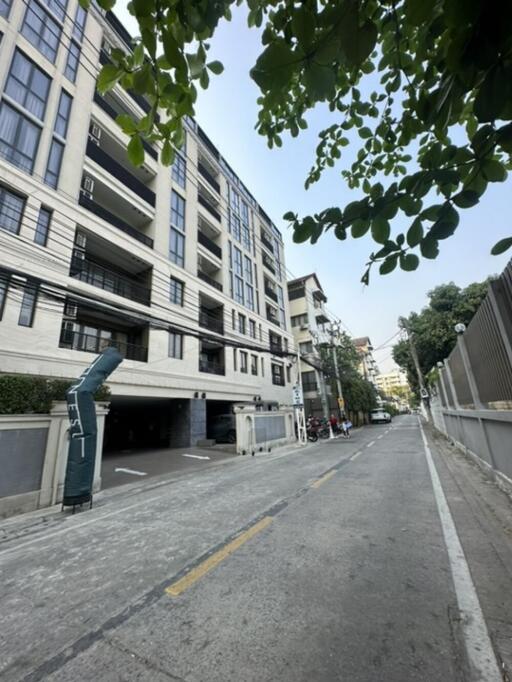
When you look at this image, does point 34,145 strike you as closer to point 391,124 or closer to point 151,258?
point 151,258

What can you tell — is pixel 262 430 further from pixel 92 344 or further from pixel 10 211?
pixel 10 211

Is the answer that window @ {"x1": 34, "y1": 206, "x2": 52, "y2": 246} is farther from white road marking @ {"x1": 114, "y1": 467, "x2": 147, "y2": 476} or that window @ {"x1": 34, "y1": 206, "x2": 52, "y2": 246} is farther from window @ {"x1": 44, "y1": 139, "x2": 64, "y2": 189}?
white road marking @ {"x1": 114, "y1": 467, "x2": 147, "y2": 476}

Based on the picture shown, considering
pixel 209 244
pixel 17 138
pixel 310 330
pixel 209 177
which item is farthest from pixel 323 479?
pixel 310 330

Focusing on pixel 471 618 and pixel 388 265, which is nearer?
pixel 388 265

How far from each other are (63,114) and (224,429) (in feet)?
57.8

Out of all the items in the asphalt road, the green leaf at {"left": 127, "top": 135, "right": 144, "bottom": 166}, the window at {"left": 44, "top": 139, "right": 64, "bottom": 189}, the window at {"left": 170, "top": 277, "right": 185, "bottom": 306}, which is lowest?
the asphalt road

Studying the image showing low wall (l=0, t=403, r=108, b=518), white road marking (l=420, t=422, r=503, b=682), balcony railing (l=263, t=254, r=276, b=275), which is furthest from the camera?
balcony railing (l=263, t=254, r=276, b=275)

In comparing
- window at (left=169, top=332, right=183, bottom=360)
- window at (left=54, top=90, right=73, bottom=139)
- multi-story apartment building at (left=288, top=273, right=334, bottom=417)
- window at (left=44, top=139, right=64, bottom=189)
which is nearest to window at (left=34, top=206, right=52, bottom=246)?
window at (left=44, top=139, right=64, bottom=189)

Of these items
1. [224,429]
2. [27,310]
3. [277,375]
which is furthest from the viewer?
[277,375]

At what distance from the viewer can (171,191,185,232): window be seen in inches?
714

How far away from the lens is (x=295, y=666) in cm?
178

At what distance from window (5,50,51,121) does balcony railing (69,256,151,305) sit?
6019 millimetres

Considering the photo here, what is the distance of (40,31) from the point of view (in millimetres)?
12562

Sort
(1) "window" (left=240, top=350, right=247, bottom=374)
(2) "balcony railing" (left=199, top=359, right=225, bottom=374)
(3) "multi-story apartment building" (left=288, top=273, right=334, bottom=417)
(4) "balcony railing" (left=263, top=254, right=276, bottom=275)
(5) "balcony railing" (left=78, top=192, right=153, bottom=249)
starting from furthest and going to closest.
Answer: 1. (3) "multi-story apartment building" (left=288, top=273, right=334, bottom=417)
2. (4) "balcony railing" (left=263, top=254, right=276, bottom=275)
3. (1) "window" (left=240, top=350, right=247, bottom=374)
4. (2) "balcony railing" (left=199, top=359, right=225, bottom=374)
5. (5) "balcony railing" (left=78, top=192, right=153, bottom=249)
